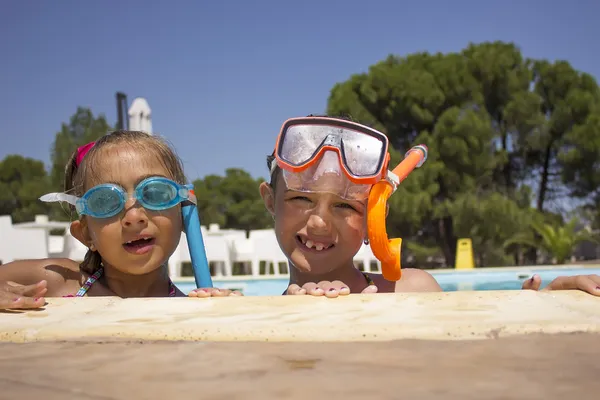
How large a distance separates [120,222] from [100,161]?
333 mm

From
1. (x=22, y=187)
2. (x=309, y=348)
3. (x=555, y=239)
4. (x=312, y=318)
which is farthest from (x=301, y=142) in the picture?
(x=22, y=187)

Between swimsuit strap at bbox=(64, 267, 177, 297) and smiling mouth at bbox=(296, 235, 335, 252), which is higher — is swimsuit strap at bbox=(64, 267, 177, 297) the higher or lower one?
the lower one

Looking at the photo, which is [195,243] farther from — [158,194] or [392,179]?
[392,179]

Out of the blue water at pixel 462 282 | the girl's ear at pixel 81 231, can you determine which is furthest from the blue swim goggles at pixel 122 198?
the blue water at pixel 462 282

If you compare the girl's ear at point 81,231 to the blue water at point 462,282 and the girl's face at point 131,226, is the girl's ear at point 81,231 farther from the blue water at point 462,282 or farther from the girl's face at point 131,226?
the blue water at point 462,282

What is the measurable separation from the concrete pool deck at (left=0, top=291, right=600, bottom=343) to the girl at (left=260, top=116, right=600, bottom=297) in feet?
2.42

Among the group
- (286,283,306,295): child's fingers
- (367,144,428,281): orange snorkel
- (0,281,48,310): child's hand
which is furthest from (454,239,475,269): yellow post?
(0,281,48,310): child's hand

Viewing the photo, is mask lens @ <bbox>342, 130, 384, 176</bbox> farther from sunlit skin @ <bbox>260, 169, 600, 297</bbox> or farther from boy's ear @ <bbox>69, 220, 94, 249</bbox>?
→ boy's ear @ <bbox>69, 220, 94, 249</bbox>

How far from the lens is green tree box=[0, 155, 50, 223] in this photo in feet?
84.7

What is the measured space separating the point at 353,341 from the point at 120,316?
0.73m

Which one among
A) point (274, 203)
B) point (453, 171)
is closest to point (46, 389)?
point (274, 203)

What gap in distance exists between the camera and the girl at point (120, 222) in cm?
264

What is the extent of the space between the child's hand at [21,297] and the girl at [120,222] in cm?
56

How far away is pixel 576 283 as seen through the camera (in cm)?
205
